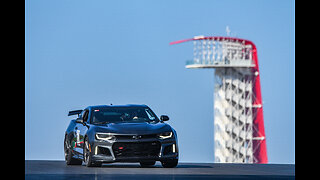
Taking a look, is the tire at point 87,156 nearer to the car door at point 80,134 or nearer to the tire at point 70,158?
the car door at point 80,134

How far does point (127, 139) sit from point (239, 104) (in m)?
84.4

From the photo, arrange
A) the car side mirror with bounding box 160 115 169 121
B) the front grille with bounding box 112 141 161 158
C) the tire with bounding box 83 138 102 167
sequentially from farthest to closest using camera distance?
the car side mirror with bounding box 160 115 169 121 → the tire with bounding box 83 138 102 167 → the front grille with bounding box 112 141 161 158

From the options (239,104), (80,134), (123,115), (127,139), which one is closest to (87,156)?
(80,134)

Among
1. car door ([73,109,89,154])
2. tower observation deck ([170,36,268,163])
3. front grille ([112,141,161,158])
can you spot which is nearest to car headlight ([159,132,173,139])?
front grille ([112,141,161,158])

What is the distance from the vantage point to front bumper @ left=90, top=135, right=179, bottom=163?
18.4m

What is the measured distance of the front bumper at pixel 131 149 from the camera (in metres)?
18.4

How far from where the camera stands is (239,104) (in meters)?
102

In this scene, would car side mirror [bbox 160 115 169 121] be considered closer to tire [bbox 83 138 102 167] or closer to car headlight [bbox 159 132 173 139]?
car headlight [bbox 159 132 173 139]

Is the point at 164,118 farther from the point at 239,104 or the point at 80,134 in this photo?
the point at 239,104

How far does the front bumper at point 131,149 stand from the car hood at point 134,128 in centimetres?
21
